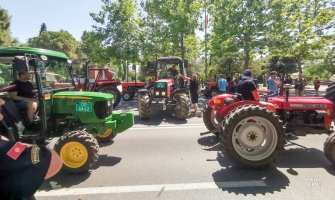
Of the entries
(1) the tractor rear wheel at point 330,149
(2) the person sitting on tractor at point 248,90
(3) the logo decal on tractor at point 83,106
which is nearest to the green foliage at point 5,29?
(3) the logo decal on tractor at point 83,106

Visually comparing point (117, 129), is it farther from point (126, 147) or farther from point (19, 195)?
point (19, 195)

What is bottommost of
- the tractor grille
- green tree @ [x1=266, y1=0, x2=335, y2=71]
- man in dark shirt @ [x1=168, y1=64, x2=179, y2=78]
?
the tractor grille

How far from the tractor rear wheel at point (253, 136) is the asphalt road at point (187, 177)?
22 cm

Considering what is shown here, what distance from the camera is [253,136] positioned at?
204 inches

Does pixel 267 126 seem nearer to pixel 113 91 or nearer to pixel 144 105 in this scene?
pixel 144 105

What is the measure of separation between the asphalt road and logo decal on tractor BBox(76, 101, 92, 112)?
1.03 metres

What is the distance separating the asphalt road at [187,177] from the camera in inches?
159

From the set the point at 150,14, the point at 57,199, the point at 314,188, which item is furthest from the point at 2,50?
the point at 150,14

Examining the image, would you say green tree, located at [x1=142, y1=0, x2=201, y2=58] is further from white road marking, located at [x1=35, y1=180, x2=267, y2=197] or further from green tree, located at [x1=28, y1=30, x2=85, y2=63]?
green tree, located at [x1=28, y1=30, x2=85, y2=63]

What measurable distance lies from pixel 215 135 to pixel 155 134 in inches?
63.8

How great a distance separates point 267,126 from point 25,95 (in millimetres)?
4293

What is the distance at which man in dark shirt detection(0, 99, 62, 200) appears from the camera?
1.38 m

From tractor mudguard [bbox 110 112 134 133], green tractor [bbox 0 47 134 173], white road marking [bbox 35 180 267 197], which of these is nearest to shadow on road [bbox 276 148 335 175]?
white road marking [bbox 35 180 267 197]

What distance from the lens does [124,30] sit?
22062mm
